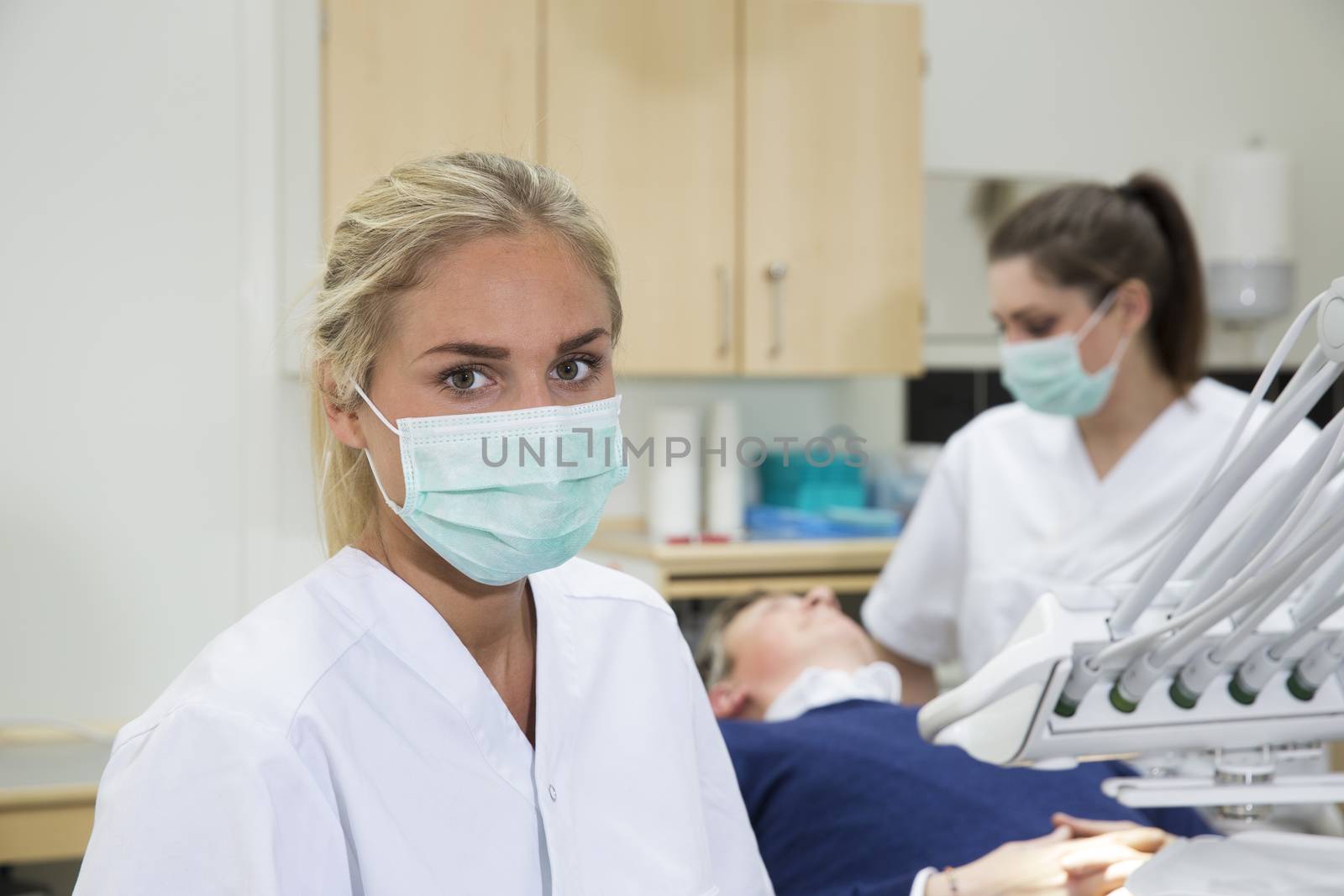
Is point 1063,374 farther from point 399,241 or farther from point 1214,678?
point 399,241

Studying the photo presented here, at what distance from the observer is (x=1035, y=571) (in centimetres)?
227

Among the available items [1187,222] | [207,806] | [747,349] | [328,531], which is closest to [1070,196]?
[1187,222]

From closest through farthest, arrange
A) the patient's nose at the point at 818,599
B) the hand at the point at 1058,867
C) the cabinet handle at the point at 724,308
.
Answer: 1. the hand at the point at 1058,867
2. the patient's nose at the point at 818,599
3. the cabinet handle at the point at 724,308

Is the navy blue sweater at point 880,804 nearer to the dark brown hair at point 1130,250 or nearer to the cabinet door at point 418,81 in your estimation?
the dark brown hair at point 1130,250

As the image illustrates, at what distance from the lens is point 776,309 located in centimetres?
310

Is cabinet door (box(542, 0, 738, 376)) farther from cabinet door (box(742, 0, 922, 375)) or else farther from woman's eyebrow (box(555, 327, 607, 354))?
woman's eyebrow (box(555, 327, 607, 354))

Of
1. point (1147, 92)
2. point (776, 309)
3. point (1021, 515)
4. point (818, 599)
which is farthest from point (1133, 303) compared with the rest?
point (1147, 92)

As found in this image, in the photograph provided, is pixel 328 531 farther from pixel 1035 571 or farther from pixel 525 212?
pixel 1035 571

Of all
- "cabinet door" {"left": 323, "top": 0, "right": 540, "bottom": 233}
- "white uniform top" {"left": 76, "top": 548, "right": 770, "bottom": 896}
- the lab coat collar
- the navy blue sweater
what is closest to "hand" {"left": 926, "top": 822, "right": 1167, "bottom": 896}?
the navy blue sweater

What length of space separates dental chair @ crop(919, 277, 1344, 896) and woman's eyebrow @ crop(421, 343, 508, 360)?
0.49m

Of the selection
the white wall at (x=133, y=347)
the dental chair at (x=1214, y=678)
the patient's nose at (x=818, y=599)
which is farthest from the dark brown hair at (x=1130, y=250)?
the white wall at (x=133, y=347)

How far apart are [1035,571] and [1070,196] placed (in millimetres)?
650

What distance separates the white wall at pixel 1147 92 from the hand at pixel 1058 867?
8.06ft

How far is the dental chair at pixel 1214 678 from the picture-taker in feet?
Answer: 3.16
